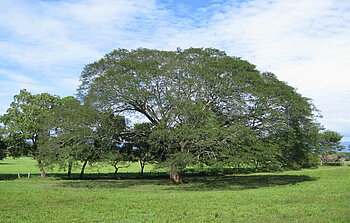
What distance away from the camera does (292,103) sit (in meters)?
27.1

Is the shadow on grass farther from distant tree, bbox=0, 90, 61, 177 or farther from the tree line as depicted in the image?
distant tree, bbox=0, 90, 61, 177

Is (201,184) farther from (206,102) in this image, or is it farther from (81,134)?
(81,134)

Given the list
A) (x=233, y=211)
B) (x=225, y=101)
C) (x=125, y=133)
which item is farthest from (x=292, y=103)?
(x=233, y=211)

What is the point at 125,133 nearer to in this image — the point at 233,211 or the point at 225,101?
the point at 225,101

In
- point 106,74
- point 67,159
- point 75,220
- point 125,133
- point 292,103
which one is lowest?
point 75,220

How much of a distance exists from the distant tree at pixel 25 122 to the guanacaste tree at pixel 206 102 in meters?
12.4

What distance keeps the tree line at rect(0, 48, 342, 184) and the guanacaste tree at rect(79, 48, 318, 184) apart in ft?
0.26

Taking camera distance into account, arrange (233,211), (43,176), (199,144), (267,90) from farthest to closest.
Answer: (43,176) → (267,90) → (199,144) → (233,211)

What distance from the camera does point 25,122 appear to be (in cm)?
3753

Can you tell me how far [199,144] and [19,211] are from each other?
1370 cm

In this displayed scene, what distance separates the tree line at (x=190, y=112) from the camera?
25.2m

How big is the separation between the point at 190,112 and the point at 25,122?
22.1 metres

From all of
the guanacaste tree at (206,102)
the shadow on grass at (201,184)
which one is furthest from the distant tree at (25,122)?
the guanacaste tree at (206,102)

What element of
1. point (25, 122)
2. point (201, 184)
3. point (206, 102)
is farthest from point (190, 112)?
point (25, 122)
